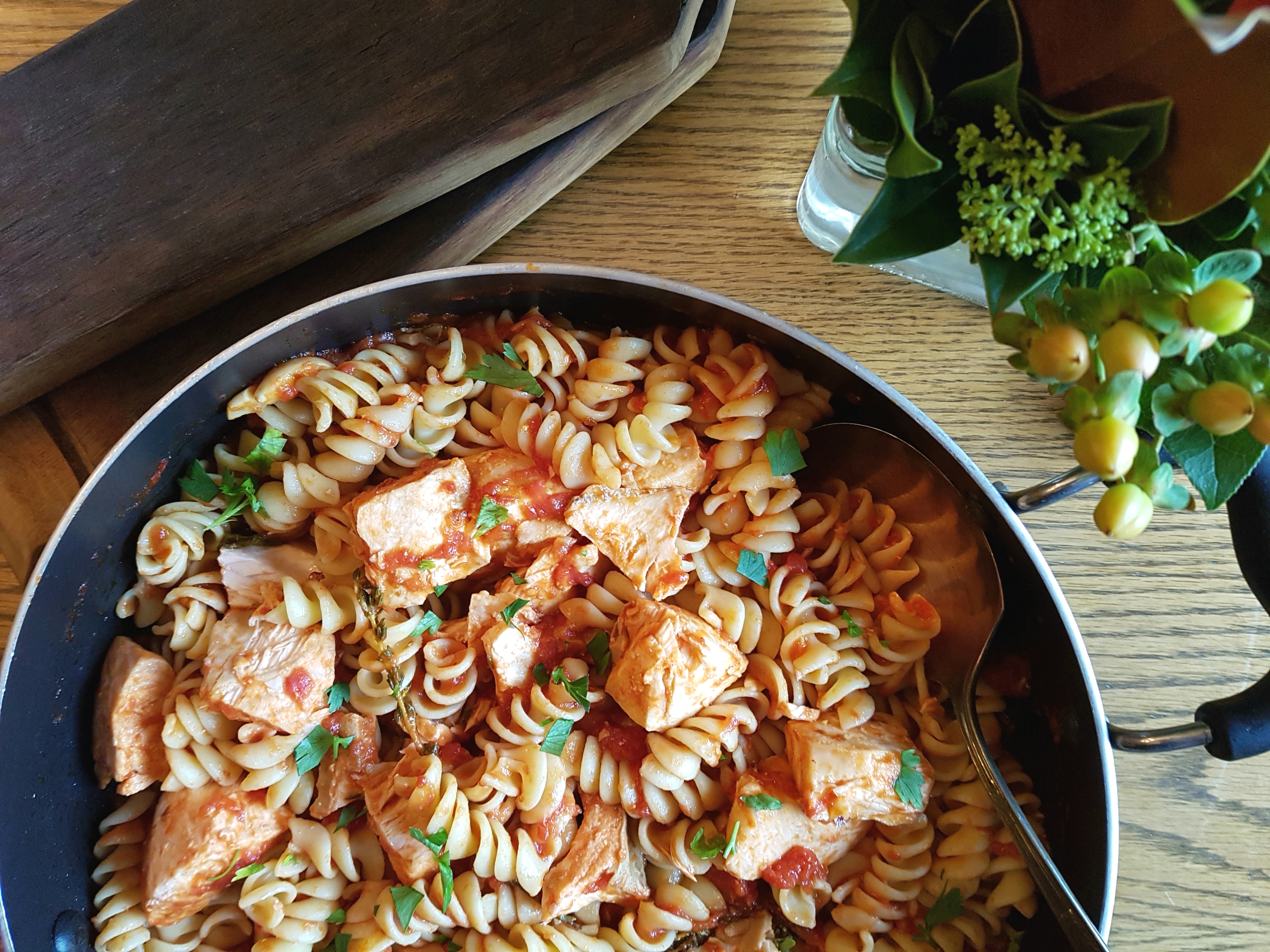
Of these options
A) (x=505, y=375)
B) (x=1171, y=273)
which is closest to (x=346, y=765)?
(x=505, y=375)

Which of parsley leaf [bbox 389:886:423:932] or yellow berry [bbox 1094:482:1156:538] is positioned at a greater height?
yellow berry [bbox 1094:482:1156:538]

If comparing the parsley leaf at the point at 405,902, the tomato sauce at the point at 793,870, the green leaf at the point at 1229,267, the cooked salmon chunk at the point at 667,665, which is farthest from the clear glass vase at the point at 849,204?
the parsley leaf at the point at 405,902

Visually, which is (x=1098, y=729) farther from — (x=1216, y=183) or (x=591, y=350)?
(x=591, y=350)

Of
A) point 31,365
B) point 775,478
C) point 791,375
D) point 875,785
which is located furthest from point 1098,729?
point 31,365

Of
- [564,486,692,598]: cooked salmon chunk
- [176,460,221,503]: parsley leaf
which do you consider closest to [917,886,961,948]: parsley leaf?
[564,486,692,598]: cooked salmon chunk

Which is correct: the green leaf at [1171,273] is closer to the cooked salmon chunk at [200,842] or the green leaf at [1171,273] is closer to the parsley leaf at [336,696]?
the parsley leaf at [336,696]

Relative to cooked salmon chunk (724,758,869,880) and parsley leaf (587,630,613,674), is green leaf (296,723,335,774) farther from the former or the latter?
cooked salmon chunk (724,758,869,880)

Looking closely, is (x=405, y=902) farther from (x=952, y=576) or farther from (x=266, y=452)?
(x=952, y=576)

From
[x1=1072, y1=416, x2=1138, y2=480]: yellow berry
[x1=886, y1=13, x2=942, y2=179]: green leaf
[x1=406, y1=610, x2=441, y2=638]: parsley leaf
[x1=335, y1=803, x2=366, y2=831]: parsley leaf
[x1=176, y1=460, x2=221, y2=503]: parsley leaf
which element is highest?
[x1=886, y1=13, x2=942, y2=179]: green leaf
